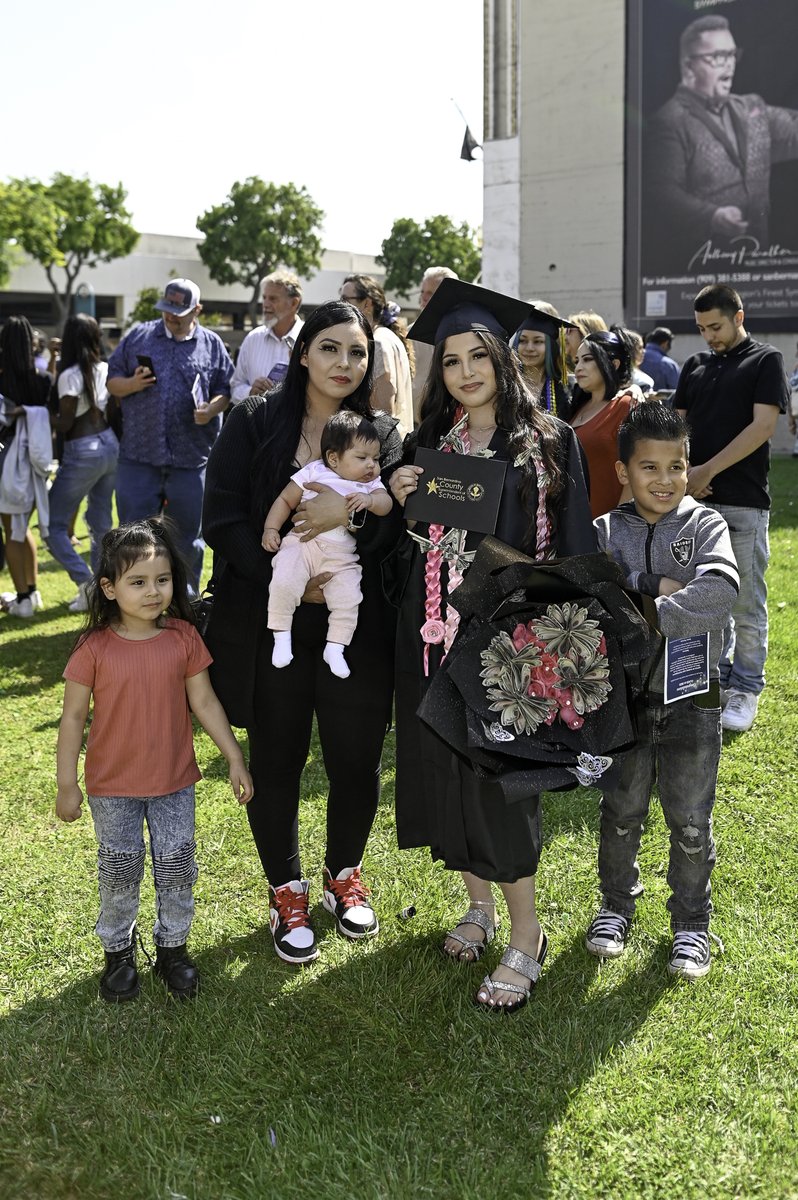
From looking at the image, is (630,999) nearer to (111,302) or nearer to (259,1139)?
(259,1139)

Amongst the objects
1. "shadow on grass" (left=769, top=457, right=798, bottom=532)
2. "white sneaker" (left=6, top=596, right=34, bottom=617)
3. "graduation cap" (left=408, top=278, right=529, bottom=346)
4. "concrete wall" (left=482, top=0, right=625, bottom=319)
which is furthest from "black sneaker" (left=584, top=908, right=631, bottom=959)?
"concrete wall" (left=482, top=0, right=625, bottom=319)

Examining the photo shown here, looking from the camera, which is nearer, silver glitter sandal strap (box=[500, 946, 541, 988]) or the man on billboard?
silver glitter sandal strap (box=[500, 946, 541, 988])

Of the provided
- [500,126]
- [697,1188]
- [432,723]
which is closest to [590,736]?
[432,723]

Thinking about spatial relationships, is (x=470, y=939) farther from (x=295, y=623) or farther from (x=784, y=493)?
(x=784, y=493)

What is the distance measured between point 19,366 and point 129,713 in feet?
18.1

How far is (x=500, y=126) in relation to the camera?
2531 centimetres

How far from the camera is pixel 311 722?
11.5 feet

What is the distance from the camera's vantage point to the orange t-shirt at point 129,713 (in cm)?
310

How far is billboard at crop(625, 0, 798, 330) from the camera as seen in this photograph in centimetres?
2106

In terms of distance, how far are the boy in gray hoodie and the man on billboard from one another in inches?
809

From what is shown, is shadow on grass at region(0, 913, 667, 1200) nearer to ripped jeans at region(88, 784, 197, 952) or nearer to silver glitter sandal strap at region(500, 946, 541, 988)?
silver glitter sandal strap at region(500, 946, 541, 988)

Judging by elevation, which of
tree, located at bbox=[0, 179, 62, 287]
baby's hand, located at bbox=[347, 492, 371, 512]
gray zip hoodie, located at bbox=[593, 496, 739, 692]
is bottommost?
gray zip hoodie, located at bbox=[593, 496, 739, 692]

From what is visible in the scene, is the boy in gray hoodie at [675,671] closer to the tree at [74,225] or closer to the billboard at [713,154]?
the billboard at [713,154]

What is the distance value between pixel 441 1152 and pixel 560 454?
6.14ft
